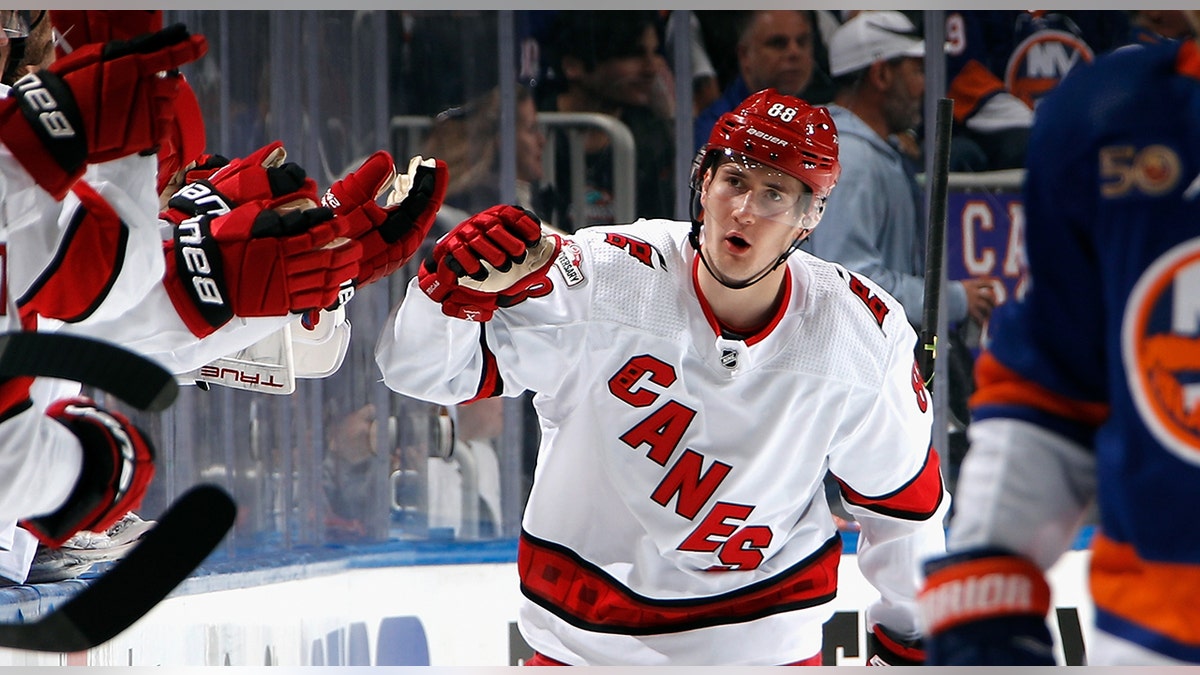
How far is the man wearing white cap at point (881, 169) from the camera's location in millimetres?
3393

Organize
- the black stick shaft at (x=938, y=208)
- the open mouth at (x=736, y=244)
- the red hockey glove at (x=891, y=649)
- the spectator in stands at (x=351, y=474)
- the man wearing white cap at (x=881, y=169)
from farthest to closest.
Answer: the man wearing white cap at (x=881, y=169) → the spectator in stands at (x=351, y=474) → the black stick shaft at (x=938, y=208) → the red hockey glove at (x=891, y=649) → the open mouth at (x=736, y=244)

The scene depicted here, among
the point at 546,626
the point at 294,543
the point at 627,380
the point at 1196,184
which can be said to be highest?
the point at 1196,184

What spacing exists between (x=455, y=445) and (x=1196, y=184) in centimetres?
274

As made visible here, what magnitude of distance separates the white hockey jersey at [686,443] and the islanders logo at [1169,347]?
108cm

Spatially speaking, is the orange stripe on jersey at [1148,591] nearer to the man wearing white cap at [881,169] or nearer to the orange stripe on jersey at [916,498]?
the orange stripe on jersey at [916,498]

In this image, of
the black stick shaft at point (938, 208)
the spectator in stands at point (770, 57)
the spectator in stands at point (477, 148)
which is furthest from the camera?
the spectator in stands at point (770, 57)

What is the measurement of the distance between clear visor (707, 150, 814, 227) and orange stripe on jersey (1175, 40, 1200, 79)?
3.49 ft

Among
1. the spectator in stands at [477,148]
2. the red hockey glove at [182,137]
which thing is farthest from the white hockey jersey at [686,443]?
the spectator in stands at [477,148]

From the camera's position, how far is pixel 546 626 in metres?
2.10

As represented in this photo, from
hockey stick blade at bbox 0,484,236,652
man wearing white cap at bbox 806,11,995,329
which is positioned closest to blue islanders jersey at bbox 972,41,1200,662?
hockey stick blade at bbox 0,484,236,652

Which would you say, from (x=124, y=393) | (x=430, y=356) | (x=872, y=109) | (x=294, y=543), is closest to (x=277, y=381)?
(x=430, y=356)

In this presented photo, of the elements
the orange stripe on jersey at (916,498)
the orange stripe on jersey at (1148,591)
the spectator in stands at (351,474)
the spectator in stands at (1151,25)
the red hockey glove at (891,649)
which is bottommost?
the spectator in stands at (351,474)

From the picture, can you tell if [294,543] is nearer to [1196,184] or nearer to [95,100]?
[95,100]

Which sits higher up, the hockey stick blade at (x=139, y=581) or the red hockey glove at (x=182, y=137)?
the red hockey glove at (x=182, y=137)
